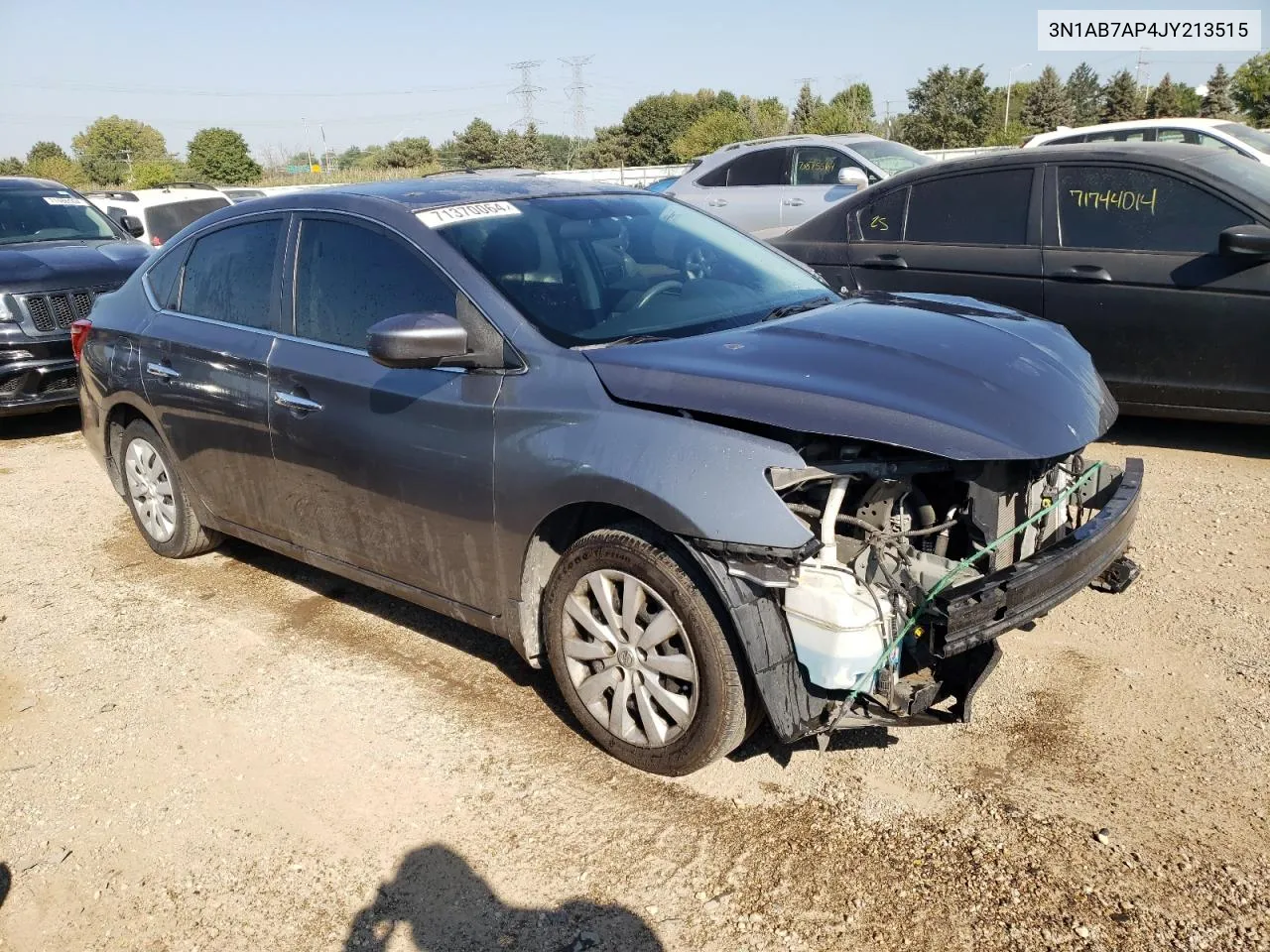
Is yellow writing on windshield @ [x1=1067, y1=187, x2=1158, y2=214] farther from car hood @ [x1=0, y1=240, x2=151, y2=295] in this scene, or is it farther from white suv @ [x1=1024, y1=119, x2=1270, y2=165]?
car hood @ [x1=0, y1=240, x2=151, y2=295]

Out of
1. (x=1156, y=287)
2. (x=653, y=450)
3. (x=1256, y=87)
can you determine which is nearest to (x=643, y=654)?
(x=653, y=450)

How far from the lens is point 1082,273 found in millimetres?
6082

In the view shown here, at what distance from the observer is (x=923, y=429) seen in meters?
2.86

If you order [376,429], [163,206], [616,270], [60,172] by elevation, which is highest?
[60,172]

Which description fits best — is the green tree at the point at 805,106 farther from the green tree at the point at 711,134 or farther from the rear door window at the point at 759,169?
the rear door window at the point at 759,169

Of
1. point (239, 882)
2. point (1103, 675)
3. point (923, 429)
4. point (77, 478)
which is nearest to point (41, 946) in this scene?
point (239, 882)

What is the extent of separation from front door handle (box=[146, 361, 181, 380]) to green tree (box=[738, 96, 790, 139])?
49.6 m

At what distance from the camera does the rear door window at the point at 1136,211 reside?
5.78 meters

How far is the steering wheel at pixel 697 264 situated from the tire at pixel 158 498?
265 cm

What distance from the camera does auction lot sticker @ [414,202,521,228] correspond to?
12.5ft

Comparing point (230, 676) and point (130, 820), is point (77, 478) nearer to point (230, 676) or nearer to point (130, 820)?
point (230, 676)

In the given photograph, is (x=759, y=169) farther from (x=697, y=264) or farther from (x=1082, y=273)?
(x=697, y=264)

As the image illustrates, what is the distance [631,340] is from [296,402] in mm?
1435

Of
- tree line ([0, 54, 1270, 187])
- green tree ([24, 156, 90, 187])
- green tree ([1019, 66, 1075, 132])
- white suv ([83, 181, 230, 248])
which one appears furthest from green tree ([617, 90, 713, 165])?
white suv ([83, 181, 230, 248])
